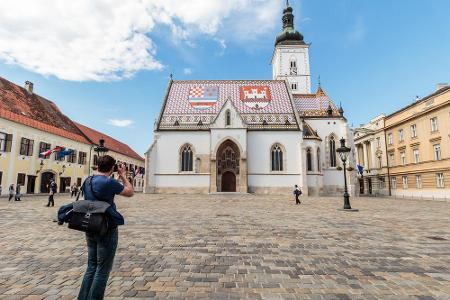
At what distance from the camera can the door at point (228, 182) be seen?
35250 millimetres

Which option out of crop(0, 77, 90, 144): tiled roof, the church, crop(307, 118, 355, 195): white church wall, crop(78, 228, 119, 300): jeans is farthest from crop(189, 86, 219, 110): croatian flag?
crop(78, 228, 119, 300): jeans

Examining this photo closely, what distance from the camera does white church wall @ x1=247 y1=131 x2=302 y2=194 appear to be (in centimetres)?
3359

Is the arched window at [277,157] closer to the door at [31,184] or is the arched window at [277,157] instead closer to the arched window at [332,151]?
the arched window at [332,151]

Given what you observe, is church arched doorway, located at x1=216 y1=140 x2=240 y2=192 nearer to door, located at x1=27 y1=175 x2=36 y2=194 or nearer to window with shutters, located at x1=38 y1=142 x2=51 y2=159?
window with shutters, located at x1=38 y1=142 x2=51 y2=159

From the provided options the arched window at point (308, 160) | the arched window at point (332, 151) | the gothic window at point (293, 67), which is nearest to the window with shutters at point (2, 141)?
the arched window at point (308, 160)

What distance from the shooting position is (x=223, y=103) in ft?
125

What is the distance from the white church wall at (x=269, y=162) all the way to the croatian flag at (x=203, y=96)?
26.1 ft

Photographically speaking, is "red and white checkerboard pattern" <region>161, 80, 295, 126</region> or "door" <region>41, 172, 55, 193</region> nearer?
"door" <region>41, 172, 55, 193</region>

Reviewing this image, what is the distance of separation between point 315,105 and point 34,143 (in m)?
37.3

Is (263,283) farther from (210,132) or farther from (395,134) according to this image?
(395,134)

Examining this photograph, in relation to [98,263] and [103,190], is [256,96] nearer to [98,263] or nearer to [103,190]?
[103,190]

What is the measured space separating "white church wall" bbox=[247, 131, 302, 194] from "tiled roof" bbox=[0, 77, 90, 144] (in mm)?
24731

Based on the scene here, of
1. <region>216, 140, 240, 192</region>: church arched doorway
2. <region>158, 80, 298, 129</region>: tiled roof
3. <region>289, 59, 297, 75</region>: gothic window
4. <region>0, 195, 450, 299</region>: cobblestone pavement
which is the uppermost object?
<region>289, 59, 297, 75</region>: gothic window

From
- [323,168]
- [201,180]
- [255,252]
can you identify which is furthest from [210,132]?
[255,252]
